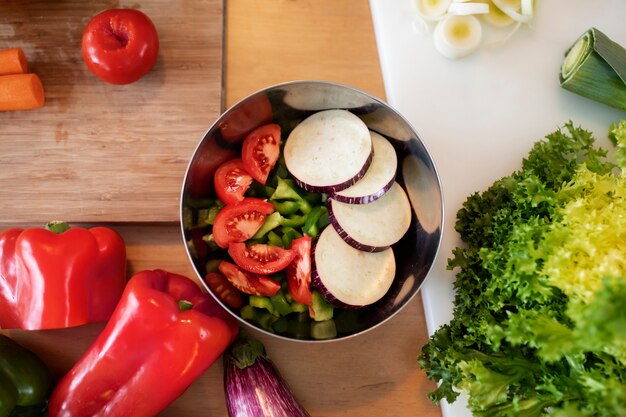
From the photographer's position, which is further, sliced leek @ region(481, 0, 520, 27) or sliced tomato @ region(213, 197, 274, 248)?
sliced leek @ region(481, 0, 520, 27)

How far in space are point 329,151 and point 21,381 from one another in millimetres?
830

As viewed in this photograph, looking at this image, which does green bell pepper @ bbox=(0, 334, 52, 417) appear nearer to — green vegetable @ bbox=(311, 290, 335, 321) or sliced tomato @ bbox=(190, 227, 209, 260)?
sliced tomato @ bbox=(190, 227, 209, 260)

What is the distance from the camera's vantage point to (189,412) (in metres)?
1.24

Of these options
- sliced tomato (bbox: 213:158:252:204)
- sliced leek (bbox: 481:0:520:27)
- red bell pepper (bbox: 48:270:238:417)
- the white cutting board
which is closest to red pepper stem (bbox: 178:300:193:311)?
red bell pepper (bbox: 48:270:238:417)

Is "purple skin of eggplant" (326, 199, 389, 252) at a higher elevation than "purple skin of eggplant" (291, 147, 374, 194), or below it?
below

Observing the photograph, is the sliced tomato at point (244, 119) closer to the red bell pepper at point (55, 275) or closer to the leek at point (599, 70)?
the red bell pepper at point (55, 275)

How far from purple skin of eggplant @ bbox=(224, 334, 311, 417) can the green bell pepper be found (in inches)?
15.8

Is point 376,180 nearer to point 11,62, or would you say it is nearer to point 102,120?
point 102,120

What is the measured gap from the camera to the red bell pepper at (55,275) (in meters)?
1.11

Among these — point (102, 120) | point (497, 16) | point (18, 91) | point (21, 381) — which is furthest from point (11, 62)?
point (497, 16)

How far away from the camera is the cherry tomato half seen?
3.95ft

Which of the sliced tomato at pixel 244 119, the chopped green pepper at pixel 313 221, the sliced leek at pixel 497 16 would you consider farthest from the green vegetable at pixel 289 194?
the sliced leek at pixel 497 16

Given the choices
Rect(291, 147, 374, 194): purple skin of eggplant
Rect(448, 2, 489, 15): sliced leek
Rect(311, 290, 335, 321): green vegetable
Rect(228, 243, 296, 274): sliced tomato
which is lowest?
Rect(311, 290, 335, 321): green vegetable

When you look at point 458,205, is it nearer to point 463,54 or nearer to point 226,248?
point 463,54
